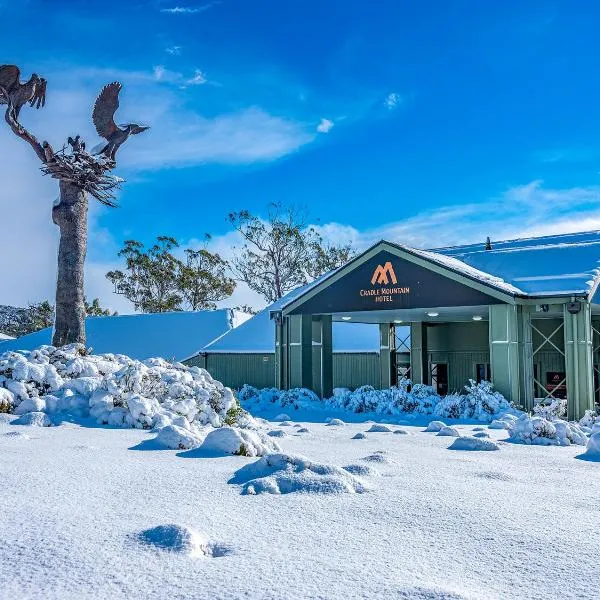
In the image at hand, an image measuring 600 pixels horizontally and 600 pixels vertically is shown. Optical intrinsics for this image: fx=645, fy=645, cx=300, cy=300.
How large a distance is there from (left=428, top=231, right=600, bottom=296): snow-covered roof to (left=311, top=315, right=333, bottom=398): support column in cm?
469

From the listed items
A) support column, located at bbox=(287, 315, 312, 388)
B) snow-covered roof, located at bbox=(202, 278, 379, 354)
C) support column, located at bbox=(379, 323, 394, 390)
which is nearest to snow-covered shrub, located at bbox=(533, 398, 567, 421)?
support column, located at bbox=(287, 315, 312, 388)

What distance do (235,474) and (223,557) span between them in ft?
8.05

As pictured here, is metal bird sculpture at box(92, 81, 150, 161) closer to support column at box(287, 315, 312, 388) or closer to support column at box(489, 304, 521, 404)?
support column at box(287, 315, 312, 388)

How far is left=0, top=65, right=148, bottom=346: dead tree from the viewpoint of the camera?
49.4 ft

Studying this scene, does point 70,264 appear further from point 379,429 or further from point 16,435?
point 379,429

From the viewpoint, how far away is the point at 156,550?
148 inches

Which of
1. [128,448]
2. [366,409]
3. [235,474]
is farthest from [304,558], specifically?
[366,409]

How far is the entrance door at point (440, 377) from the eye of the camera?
85.1 ft

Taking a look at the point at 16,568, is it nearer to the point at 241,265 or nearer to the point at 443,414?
the point at 443,414

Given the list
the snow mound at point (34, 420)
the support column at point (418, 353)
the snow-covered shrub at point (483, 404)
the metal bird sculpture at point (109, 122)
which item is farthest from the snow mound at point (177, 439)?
the support column at point (418, 353)

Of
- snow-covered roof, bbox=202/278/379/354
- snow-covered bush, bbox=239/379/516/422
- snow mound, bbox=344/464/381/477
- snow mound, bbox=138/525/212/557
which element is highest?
snow-covered roof, bbox=202/278/379/354

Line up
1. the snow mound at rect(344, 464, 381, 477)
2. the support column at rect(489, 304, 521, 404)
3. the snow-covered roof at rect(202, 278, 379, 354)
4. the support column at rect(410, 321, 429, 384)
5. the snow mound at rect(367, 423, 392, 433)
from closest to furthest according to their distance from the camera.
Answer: the snow mound at rect(344, 464, 381, 477) < the snow mound at rect(367, 423, 392, 433) < the support column at rect(489, 304, 521, 404) < the support column at rect(410, 321, 429, 384) < the snow-covered roof at rect(202, 278, 379, 354)

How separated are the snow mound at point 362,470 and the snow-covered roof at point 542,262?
12.8 metres

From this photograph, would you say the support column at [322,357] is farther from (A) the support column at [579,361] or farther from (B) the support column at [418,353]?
(A) the support column at [579,361]
